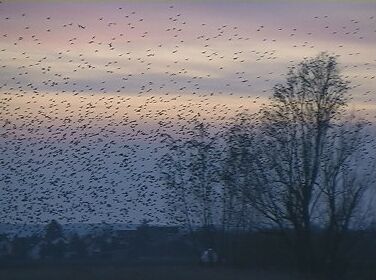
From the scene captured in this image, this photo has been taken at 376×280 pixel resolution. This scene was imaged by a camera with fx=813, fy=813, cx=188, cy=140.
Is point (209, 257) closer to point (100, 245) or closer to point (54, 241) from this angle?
point (100, 245)

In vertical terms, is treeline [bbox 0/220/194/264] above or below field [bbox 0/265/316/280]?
above

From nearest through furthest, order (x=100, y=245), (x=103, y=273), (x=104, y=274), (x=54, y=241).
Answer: (x=104, y=274) → (x=103, y=273) → (x=54, y=241) → (x=100, y=245)

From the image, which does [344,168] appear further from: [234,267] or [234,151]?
[234,267]

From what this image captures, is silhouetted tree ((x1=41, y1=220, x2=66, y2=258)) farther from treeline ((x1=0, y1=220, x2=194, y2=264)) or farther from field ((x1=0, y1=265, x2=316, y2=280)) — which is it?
field ((x1=0, y1=265, x2=316, y2=280))

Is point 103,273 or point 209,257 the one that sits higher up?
point 209,257

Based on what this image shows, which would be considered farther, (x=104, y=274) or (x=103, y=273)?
(x=103, y=273)

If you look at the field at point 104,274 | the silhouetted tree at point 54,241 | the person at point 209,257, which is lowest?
the field at point 104,274

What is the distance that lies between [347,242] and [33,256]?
12.9 metres

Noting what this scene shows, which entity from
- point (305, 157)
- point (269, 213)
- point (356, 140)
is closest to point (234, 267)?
point (269, 213)

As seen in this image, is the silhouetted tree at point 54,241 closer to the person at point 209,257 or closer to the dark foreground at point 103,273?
the person at point 209,257

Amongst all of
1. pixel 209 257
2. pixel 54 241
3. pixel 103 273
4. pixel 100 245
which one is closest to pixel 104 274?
pixel 103 273

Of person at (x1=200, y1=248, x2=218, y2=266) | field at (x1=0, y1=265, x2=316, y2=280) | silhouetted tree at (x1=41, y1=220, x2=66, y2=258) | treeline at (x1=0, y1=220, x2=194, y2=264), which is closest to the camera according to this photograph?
field at (x1=0, y1=265, x2=316, y2=280)

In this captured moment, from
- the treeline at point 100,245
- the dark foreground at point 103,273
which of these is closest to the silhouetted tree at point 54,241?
the treeline at point 100,245

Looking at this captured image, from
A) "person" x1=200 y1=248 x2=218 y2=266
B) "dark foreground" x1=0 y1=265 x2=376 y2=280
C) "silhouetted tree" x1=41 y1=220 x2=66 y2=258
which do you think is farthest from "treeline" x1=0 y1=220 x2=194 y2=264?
"dark foreground" x1=0 y1=265 x2=376 y2=280
